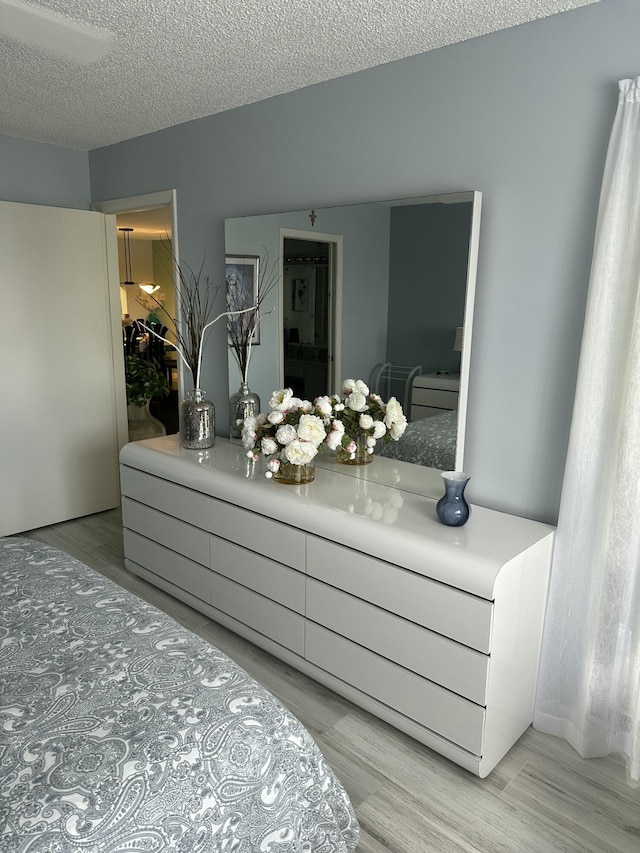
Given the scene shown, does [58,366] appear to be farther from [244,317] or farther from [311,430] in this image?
[311,430]

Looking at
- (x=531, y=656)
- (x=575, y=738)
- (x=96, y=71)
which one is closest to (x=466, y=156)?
(x=96, y=71)

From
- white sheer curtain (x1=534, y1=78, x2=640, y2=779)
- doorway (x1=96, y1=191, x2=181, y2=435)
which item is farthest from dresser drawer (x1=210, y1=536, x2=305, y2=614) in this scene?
doorway (x1=96, y1=191, x2=181, y2=435)

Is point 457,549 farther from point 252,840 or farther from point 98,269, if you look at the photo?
point 98,269

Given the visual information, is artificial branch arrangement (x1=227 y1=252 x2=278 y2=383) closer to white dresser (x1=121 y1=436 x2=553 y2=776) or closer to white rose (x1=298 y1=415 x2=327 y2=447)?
white dresser (x1=121 y1=436 x2=553 y2=776)

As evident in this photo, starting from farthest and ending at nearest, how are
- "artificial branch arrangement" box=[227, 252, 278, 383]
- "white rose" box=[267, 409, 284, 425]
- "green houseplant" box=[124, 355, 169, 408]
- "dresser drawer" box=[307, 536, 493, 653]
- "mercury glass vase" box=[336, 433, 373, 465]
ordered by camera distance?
"green houseplant" box=[124, 355, 169, 408] → "artificial branch arrangement" box=[227, 252, 278, 383] → "mercury glass vase" box=[336, 433, 373, 465] → "white rose" box=[267, 409, 284, 425] → "dresser drawer" box=[307, 536, 493, 653]

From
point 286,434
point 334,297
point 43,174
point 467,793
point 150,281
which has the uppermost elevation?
point 43,174

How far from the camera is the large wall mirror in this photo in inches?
91.4

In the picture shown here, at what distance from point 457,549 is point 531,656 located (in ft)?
1.73

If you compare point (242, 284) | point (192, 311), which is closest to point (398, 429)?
point (242, 284)

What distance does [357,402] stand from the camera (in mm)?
2633

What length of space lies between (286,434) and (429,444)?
22.9 inches

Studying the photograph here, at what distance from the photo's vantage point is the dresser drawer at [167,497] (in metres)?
2.79

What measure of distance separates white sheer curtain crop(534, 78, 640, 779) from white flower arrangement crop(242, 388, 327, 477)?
96 cm

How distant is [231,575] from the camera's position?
2.70 meters
